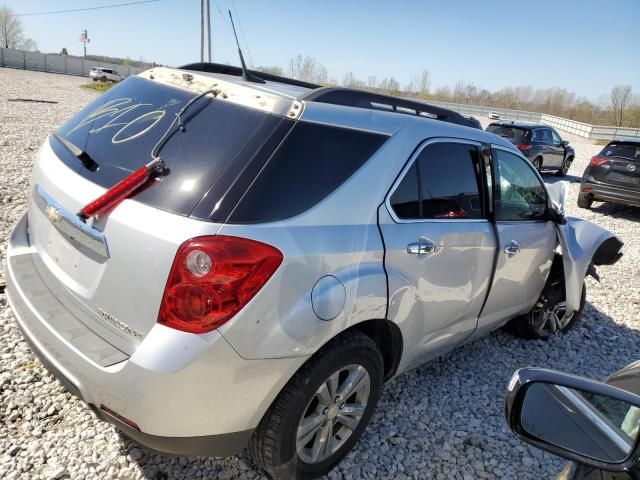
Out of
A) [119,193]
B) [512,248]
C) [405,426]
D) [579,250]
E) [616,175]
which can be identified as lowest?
[405,426]

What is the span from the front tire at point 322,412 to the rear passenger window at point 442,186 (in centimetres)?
73

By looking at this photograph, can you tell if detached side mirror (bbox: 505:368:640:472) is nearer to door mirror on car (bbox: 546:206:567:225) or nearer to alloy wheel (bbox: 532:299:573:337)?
door mirror on car (bbox: 546:206:567:225)

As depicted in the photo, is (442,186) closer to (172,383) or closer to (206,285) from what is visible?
(206,285)

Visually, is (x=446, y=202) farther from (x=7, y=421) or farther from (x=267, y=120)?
(x=7, y=421)

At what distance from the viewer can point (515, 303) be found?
3672 mm

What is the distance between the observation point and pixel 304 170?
2.03 metres

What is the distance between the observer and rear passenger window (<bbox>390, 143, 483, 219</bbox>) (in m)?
2.45

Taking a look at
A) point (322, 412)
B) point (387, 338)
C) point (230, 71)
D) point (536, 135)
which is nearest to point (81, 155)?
point (230, 71)

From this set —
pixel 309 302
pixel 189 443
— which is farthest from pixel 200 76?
pixel 189 443

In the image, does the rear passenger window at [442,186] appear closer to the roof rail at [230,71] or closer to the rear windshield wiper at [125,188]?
the roof rail at [230,71]

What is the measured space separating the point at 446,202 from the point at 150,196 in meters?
1.63

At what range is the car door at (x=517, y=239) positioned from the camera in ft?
10.5

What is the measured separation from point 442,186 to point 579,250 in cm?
194

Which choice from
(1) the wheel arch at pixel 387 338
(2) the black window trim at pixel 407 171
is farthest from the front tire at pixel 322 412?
(2) the black window trim at pixel 407 171
